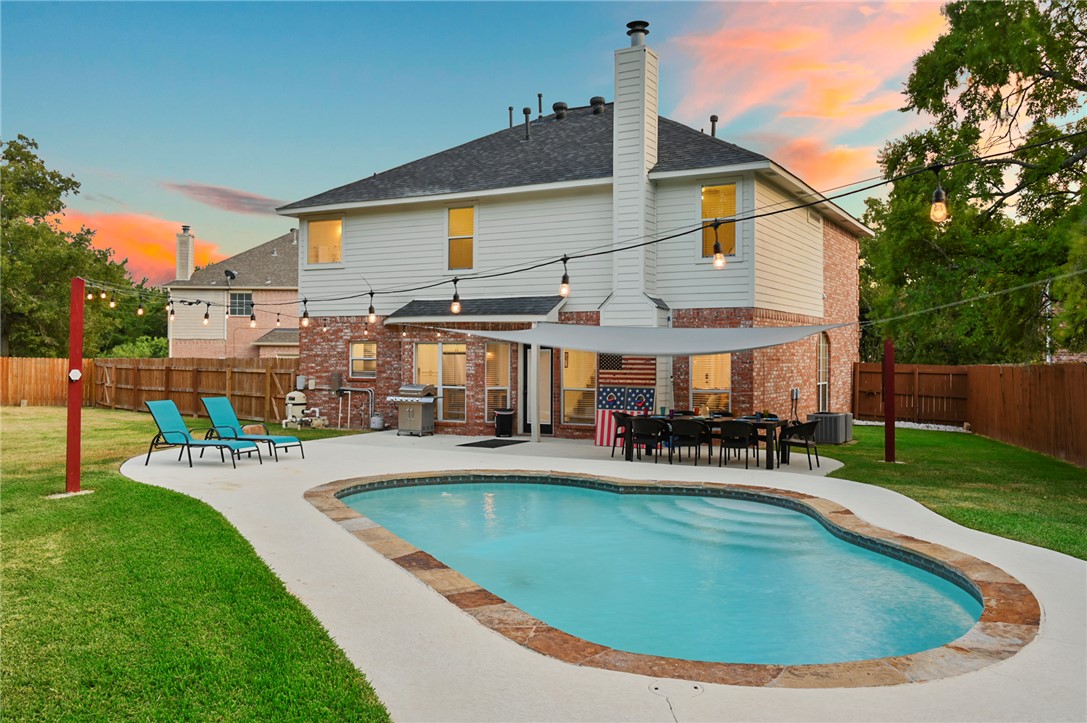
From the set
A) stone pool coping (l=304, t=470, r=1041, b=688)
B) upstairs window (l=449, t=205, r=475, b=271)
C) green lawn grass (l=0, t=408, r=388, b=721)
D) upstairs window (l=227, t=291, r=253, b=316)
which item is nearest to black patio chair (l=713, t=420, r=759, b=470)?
stone pool coping (l=304, t=470, r=1041, b=688)

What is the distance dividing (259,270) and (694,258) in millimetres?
22889

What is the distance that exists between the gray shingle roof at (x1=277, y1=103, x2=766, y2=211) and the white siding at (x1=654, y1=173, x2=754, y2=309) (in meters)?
0.54

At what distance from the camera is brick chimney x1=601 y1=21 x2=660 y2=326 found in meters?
13.6

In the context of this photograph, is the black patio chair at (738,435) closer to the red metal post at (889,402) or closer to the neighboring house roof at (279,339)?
the red metal post at (889,402)

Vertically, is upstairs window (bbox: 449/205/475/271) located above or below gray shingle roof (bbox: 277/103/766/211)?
below

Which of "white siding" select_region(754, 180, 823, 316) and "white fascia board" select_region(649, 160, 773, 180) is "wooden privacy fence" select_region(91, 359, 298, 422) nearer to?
"white fascia board" select_region(649, 160, 773, 180)


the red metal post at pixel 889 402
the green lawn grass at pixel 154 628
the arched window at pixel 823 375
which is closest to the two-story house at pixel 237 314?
Result: the arched window at pixel 823 375

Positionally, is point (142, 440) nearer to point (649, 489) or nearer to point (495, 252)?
point (495, 252)

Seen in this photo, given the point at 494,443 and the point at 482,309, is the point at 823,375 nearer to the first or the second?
the point at 482,309

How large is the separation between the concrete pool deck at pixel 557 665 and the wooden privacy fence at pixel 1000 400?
20.4 ft

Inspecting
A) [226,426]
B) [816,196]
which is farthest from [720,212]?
[226,426]

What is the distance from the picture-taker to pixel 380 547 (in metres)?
6.04

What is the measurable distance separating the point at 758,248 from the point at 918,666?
10772mm

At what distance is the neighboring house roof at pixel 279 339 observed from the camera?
95.4 ft
